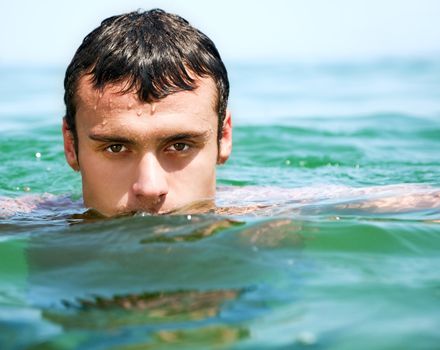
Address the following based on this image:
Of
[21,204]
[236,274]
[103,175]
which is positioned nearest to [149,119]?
[103,175]

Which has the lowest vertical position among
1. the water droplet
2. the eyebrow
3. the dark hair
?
Answer: the water droplet

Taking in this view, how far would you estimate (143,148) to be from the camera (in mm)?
3902

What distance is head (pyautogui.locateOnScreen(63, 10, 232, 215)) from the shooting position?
3906 mm

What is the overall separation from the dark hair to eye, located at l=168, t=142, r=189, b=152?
0.24m

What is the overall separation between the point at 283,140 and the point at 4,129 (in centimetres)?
322

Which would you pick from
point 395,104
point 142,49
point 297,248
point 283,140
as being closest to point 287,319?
point 297,248

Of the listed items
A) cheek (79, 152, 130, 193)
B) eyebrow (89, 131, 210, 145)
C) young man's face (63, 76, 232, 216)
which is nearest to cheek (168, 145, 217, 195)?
young man's face (63, 76, 232, 216)

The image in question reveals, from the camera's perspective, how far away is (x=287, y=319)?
285 centimetres

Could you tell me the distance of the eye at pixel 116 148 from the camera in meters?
3.97

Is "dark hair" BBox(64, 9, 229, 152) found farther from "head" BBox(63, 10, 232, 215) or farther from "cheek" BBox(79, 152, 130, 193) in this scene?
"cheek" BBox(79, 152, 130, 193)

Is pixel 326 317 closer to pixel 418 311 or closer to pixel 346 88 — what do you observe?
pixel 418 311

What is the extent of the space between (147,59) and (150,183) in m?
0.66

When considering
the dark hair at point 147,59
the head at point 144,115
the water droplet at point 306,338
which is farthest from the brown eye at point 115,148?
the water droplet at point 306,338

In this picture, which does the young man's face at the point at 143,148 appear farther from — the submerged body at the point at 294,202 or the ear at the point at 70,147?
the ear at the point at 70,147
